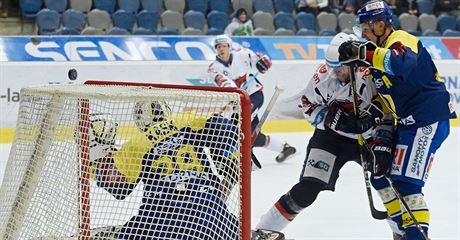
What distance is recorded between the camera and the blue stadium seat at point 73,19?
26.0ft

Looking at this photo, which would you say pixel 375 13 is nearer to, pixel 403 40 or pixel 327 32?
pixel 403 40

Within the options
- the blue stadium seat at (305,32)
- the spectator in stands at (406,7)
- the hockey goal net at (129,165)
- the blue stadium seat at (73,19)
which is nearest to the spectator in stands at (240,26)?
the blue stadium seat at (305,32)

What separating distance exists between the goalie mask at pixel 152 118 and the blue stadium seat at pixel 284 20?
20.2 ft

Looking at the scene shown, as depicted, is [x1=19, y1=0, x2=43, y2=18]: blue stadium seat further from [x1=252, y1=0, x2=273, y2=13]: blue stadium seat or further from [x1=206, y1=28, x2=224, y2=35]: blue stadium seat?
[x1=252, y1=0, x2=273, y2=13]: blue stadium seat

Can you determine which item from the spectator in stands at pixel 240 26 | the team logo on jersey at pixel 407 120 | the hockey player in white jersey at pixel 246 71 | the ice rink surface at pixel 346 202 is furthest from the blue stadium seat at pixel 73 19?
the team logo on jersey at pixel 407 120

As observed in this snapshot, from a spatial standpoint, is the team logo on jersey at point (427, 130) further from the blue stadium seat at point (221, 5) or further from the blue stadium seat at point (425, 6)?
the blue stadium seat at point (425, 6)

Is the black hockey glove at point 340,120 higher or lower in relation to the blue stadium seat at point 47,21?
higher

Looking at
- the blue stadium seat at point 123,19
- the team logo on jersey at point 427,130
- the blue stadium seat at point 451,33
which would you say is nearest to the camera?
the team logo on jersey at point 427,130

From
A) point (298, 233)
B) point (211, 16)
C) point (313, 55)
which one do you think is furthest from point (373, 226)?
point (211, 16)

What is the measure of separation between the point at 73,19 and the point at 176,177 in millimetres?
5355

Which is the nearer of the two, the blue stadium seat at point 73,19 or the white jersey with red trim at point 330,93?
the white jersey with red trim at point 330,93

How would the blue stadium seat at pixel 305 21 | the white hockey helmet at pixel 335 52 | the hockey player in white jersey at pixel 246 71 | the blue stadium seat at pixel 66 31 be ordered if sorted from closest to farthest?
the white hockey helmet at pixel 335 52
the hockey player in white jersey at pixel 246 71
the blue stadium seat at pixel 66 31
the blue stadium seat at pixel 305 21

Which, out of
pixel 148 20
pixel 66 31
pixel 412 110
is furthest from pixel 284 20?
pixel 412 110

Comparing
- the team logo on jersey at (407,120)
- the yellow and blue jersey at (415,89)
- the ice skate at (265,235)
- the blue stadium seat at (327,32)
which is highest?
the yellow and blue jersey at (415,89)
